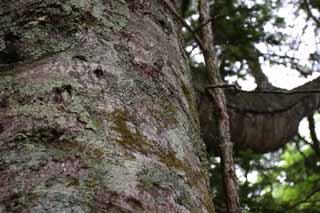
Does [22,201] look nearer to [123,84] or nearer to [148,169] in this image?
[148,169]

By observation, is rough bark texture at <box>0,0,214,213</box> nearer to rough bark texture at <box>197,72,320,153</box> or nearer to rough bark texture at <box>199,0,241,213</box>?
rough bark texture at <box>199,0,241,213</box>

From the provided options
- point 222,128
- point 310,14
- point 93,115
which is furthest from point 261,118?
point 93,115

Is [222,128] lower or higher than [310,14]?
lower

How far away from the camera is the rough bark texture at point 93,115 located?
866 mm

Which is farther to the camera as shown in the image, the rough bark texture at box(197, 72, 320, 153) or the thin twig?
the thin twig

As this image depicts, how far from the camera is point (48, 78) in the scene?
42.4 inches

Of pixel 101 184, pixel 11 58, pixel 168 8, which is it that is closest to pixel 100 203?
pixel 101 184

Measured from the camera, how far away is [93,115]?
100 centimetres

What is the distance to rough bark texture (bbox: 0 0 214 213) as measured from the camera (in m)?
0.87

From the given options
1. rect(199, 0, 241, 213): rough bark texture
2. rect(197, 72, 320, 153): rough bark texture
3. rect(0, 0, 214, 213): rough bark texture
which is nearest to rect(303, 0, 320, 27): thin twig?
rect(197, 72, 320, 153): rough bark texture

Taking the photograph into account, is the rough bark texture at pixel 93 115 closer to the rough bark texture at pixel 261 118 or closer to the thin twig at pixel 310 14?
the rough bark texture at pixel 261 118

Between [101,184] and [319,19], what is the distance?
Answer: 395 centimetres

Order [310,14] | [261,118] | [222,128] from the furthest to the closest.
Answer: [310,14], [261,118], [222,128]

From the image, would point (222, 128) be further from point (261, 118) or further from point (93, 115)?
point (261, 118)
